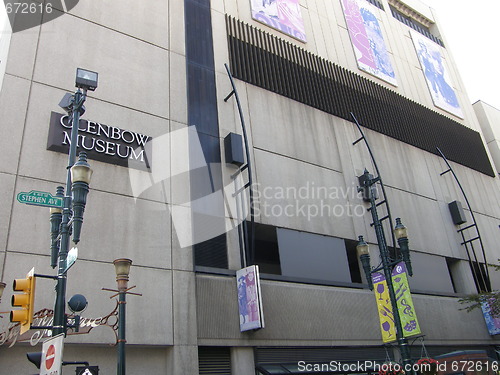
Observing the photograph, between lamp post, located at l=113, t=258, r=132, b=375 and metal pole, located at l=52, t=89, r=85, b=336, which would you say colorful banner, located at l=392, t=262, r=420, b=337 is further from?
metal pole, located at l=52, t=89, r=85, b=336

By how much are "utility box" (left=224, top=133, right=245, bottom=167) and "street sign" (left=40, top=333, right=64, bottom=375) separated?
12.2m

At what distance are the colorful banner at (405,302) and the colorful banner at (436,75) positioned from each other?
21.4 m

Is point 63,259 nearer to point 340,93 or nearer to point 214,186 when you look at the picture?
point 214,186

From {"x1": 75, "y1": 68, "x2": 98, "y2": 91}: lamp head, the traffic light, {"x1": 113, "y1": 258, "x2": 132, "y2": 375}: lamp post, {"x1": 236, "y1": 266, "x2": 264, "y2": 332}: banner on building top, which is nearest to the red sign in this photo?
the traffic light

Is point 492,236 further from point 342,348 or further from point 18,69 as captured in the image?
point 18,69

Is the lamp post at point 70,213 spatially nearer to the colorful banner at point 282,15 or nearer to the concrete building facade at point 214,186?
the concrete building facade at point 214,186

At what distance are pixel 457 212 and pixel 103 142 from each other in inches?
844

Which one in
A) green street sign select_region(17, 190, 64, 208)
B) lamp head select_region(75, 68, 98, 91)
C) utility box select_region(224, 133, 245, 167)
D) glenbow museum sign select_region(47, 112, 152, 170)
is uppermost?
utility box select_region(224, 133, 245, 167)

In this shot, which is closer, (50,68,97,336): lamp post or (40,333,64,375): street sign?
(40,333,64,375): street sign

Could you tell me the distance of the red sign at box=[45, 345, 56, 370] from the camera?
7.50 meters

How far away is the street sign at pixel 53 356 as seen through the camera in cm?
731

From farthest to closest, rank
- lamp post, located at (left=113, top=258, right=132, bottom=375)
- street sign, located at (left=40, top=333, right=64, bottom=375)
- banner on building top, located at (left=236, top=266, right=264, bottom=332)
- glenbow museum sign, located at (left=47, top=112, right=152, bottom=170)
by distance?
1. banner on building top, located at (left=236, top=266, right=264, bottom=332)
2. glenbow museum sign, located at (left=47, top=112, right=152, bottom=170)
3. lamp post, located at (left=113, top=258, right=132, bottom=375)
4. street sign, located at (left=40, top=333, right=64, bottom=375)

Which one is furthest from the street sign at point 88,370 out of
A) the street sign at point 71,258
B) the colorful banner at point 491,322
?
the colorful banner at point 491,322

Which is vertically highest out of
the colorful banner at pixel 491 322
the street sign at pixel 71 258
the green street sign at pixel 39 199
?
the green street sign at pixel 39 199
